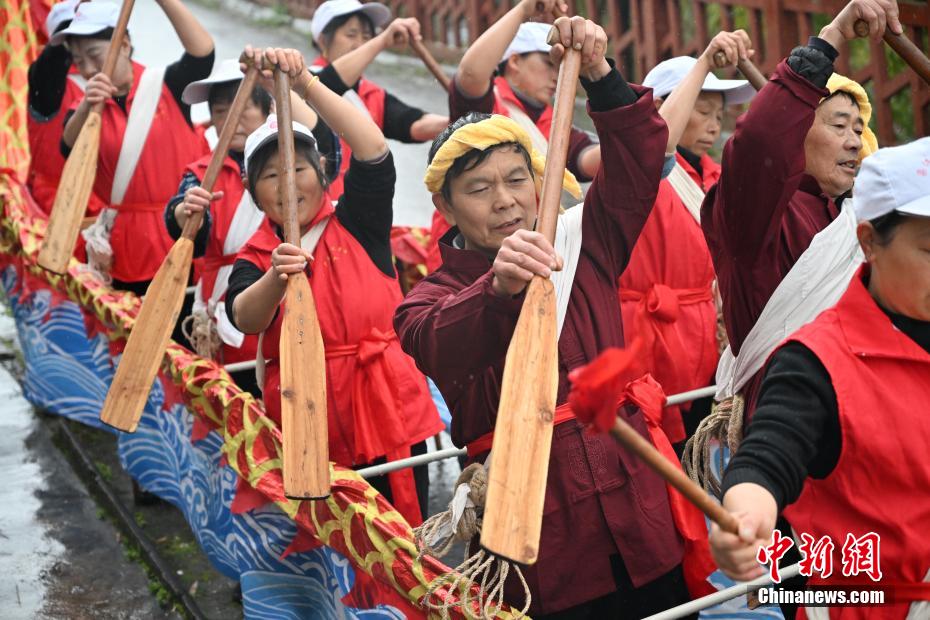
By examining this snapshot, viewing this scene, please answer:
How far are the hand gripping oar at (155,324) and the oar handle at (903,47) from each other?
1858mm

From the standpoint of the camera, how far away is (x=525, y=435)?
232 cm

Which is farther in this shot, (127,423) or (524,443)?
(127,423)

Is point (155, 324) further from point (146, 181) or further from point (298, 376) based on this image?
point (146, 181)

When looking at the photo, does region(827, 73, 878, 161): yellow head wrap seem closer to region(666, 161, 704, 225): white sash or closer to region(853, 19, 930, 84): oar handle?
region(853, 19, 930, 84): oar handle

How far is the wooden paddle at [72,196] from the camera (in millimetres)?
4859

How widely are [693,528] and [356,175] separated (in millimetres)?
1525

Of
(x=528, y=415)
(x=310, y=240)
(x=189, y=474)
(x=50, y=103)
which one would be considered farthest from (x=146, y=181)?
(x=528, y=415)

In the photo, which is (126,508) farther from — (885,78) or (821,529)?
(885,78)

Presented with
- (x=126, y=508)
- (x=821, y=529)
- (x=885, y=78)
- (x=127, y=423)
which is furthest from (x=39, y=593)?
(x=885, y=78)

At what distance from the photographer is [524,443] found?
7.57 ft

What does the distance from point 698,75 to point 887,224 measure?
1.57m

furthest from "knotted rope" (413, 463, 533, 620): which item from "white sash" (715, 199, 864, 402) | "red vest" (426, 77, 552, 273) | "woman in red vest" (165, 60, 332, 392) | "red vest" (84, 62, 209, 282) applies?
"red vest" (84, 62, 209, 282)

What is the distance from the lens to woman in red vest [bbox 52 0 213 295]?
18.9 feet

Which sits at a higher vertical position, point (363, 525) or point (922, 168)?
point (922, 168)
